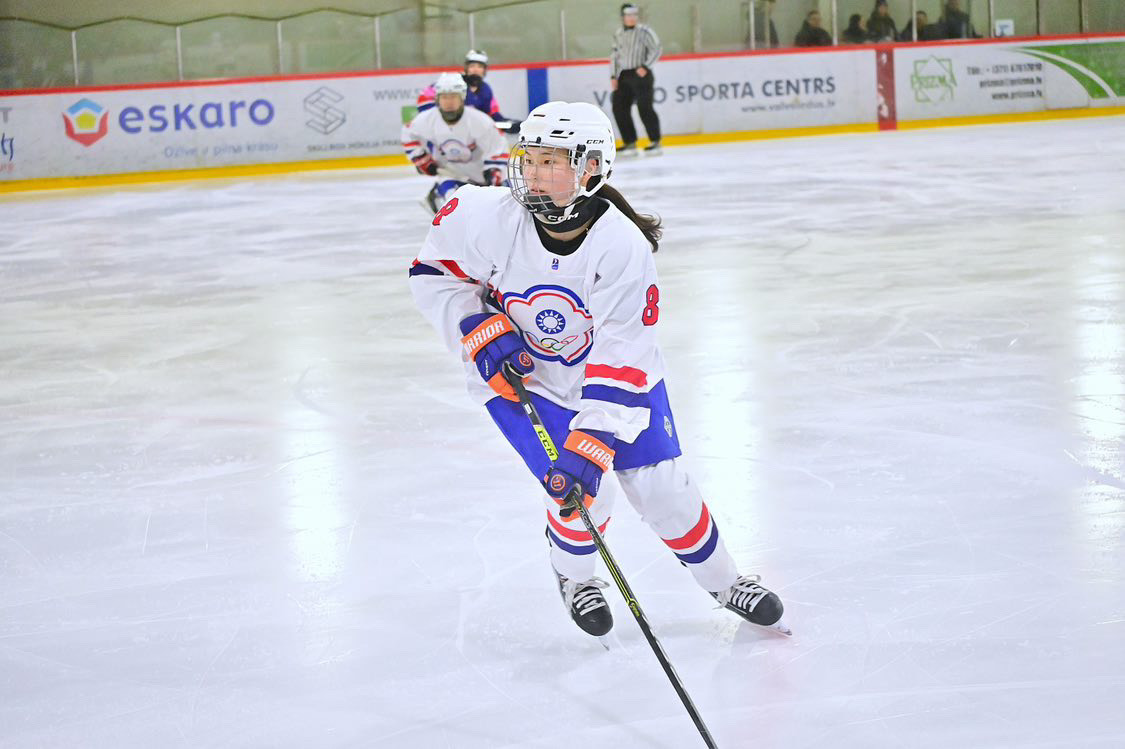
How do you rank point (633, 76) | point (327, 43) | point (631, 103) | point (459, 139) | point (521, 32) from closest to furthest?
point (459, 139) < point (633, 76) < point (631, 103) < point (327, 43) < point (521, 32)

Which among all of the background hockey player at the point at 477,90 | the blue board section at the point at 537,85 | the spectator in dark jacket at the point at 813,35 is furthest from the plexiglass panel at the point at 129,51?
the spectator in dark jacket at the point at 813,35

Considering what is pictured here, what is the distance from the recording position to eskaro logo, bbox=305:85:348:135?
500 inches

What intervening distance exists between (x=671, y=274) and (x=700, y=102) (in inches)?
324

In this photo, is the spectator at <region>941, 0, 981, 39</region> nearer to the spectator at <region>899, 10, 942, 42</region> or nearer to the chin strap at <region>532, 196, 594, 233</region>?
the spectator at <region>899, 10, 942, 42</region>

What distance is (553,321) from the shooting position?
226cm

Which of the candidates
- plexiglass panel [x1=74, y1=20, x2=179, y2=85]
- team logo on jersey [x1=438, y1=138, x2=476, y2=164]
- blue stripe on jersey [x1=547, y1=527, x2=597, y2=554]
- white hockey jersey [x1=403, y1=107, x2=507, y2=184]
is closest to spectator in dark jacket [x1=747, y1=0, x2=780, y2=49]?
plexiglass panel [x1=74, y1=20, x2=179, y2=85]

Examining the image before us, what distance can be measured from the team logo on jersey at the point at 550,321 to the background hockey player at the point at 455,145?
5.85 metres

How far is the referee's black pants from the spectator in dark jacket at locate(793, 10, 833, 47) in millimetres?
2645

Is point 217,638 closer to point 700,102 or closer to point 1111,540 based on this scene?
point 1111,540

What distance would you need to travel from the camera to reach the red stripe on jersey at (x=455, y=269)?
7.73ft

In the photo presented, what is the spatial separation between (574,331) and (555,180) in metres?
0.27

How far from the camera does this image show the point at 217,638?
A: 238cm

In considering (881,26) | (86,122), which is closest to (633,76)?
(881,26)

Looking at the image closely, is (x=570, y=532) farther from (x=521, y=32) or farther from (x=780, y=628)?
(x=521, y=32)
